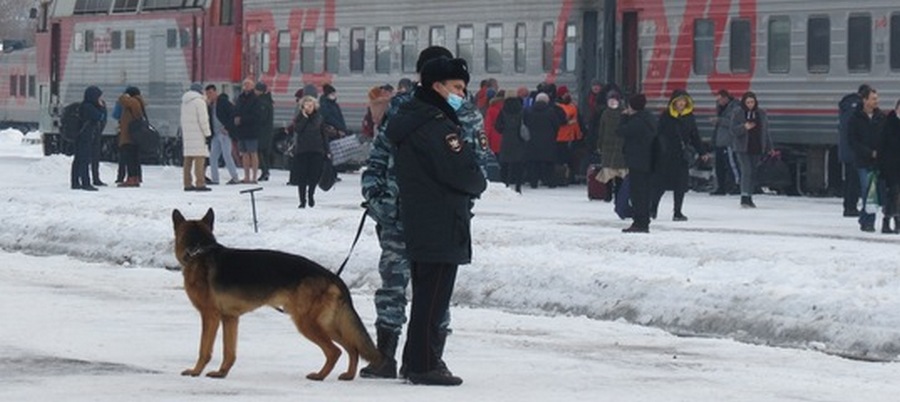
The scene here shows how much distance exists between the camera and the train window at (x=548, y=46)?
41.9 meters

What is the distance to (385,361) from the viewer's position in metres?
14.2

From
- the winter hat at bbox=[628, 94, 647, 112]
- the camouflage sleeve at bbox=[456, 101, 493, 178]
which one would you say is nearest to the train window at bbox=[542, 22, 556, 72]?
the winter hat at bbox=[628, 94, 647, 112]

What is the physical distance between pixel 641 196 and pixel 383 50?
20.7 m

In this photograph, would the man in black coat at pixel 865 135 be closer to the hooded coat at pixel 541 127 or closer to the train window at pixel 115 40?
the hooded coat at pixel 541 127

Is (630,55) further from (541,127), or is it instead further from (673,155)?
(673,155)

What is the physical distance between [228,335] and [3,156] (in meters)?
47.6

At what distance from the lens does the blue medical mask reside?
1386 centimetres

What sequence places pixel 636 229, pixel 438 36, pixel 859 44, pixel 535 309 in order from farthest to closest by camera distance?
pixel 438 36 < pixel 859 44 < pixel 636 229 < pixel 535 309

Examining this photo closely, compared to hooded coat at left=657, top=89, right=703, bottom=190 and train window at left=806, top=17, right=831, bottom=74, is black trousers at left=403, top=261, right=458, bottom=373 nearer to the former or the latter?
hooded coat at left=657, top=89, right=703, bottom=190

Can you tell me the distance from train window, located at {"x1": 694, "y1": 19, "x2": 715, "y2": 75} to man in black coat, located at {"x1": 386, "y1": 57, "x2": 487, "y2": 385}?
80.8ft

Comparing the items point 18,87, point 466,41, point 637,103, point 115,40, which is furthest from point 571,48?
point 18,87

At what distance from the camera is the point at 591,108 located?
38.1 m

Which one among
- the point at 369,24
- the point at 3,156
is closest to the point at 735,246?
the point at 369,24

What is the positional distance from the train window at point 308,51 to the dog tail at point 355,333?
35285 mm
